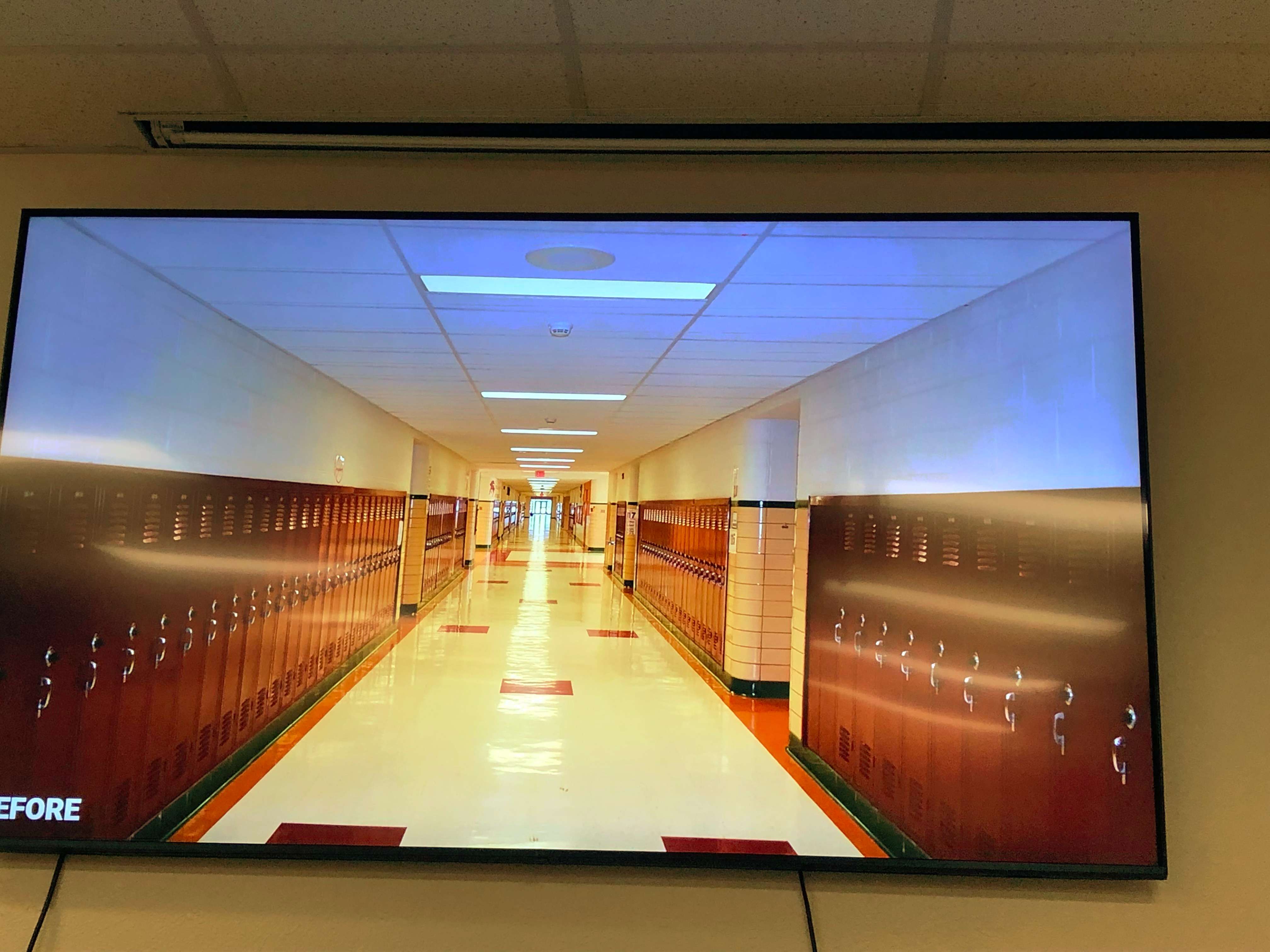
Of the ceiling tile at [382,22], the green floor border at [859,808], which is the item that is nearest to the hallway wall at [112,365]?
the ceiling tile at [382,22]

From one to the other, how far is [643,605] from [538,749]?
5.64 meters

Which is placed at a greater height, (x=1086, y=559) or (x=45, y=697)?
(x=1086, y=559)

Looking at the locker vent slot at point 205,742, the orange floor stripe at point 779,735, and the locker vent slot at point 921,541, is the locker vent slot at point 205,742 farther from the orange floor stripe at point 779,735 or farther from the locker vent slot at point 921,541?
the locker vent slot at point 921,541

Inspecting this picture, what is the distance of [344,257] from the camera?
161cm

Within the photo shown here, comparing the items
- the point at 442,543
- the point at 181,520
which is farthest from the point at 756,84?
the point at 442,543

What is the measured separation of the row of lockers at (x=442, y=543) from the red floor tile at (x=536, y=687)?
3.50 meters

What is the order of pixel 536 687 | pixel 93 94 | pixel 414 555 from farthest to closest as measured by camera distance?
pixel 414 555 → pixel 536 687 → pixel 93 94

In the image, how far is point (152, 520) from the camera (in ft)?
4.78

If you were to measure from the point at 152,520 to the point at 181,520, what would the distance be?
0.22 m

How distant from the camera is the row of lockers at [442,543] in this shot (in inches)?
278

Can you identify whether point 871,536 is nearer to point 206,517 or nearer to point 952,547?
point 952,547

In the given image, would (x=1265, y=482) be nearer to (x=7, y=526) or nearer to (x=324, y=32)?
(x=324, y=32)

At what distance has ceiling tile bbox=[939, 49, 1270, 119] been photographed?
1106 millimetres

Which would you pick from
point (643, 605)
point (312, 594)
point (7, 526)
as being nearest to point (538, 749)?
point (312, 594)
